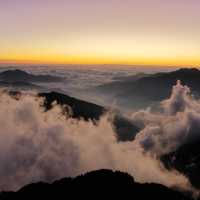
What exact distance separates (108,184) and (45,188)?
30.5m

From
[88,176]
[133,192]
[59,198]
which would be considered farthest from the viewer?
[88,176]

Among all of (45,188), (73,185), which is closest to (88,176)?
(73,185)

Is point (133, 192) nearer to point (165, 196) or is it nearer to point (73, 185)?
point (165, 196)

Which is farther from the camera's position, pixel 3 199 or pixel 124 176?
pixel 124 176

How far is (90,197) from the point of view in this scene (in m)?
155

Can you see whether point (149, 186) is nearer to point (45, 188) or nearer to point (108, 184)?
point (108, 184)

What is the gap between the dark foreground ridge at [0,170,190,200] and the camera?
158250mm

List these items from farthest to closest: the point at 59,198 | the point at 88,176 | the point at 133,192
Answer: the point at 88,176, the point at 133,192, the point at 59,198

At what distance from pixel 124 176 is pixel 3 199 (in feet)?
196

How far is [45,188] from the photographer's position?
166m

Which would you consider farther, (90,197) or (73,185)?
(73,185)

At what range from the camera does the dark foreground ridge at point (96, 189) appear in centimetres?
15825

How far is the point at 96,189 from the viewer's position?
162625 mm

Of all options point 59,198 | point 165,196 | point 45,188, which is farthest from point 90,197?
point 165,196
